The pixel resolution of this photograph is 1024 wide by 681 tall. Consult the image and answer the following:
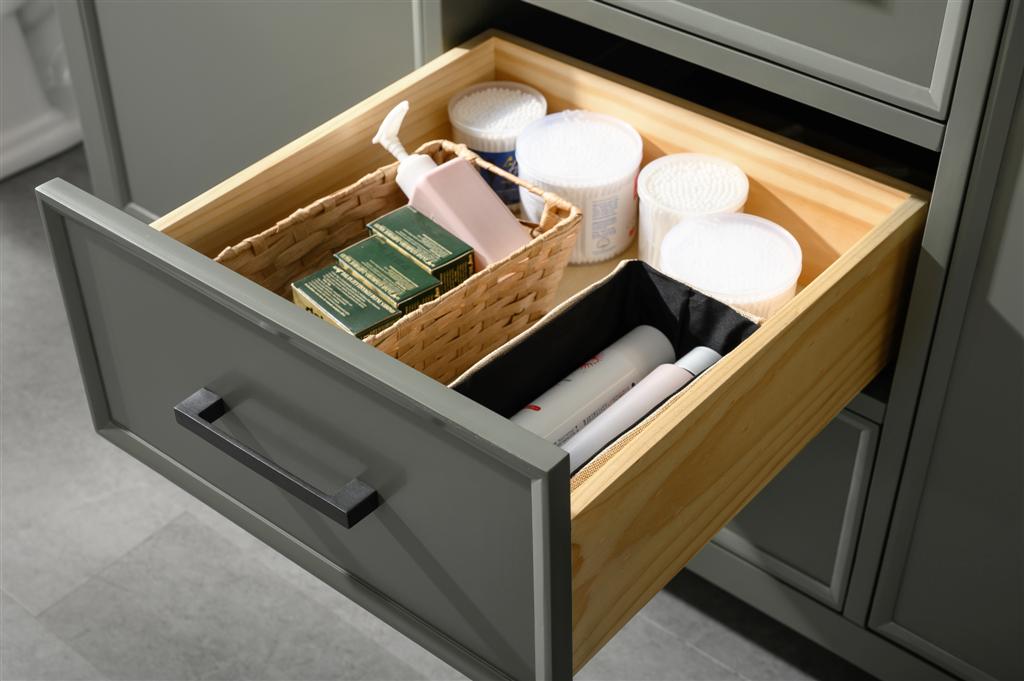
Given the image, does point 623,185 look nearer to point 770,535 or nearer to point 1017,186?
point 1017,186

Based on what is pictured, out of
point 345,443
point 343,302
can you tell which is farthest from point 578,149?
point 345,443

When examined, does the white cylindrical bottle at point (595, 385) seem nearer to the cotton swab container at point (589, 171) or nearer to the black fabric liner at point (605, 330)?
the black fabric liner at point (605, 330)

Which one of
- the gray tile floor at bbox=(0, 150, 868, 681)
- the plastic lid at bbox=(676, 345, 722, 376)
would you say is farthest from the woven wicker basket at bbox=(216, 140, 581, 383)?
the gray tile floor at bbox=(0, 150, 868, 681)

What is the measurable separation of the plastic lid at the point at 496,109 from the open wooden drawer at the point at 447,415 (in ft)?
0.23

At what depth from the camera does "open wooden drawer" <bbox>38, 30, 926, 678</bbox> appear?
0.65m

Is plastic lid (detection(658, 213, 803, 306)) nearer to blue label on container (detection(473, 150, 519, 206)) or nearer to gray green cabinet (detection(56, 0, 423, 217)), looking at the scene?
blue label on container (detection(473, 150, 519, 206))

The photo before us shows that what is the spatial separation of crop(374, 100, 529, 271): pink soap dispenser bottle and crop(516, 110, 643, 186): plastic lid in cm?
6

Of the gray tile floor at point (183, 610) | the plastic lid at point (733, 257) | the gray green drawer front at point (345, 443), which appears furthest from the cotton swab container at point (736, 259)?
the gray tile floor at point (183, 610)

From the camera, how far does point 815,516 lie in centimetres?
115

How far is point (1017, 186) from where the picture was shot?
2.71 ft

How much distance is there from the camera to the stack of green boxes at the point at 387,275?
0.81m

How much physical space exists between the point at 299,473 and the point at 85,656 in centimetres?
70

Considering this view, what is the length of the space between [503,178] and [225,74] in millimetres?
455

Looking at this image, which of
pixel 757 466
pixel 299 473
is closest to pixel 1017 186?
pixel 757 466
